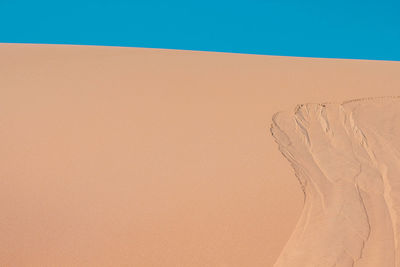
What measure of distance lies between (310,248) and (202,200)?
1.24 m

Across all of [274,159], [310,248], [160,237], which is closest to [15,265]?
[160,237]

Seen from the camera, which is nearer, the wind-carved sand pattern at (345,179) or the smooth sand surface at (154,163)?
the wind-carved sand pattern at (345,179)

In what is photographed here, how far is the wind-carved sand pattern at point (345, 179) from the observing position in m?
4.38

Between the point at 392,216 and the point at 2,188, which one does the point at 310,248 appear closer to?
the point at 392,216

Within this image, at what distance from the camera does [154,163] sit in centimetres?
615

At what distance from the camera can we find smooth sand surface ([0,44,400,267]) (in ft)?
14.9

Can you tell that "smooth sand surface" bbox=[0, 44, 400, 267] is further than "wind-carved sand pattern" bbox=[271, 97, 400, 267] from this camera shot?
Yes

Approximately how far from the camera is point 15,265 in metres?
4.29

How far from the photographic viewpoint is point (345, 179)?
5699 millimetres

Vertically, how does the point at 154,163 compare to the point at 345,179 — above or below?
below

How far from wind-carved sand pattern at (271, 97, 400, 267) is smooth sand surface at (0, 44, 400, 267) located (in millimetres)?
84

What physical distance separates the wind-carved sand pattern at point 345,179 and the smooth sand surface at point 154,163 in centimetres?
8

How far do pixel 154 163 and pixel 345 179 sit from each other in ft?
7.17

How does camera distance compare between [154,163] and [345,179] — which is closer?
[345,179]
